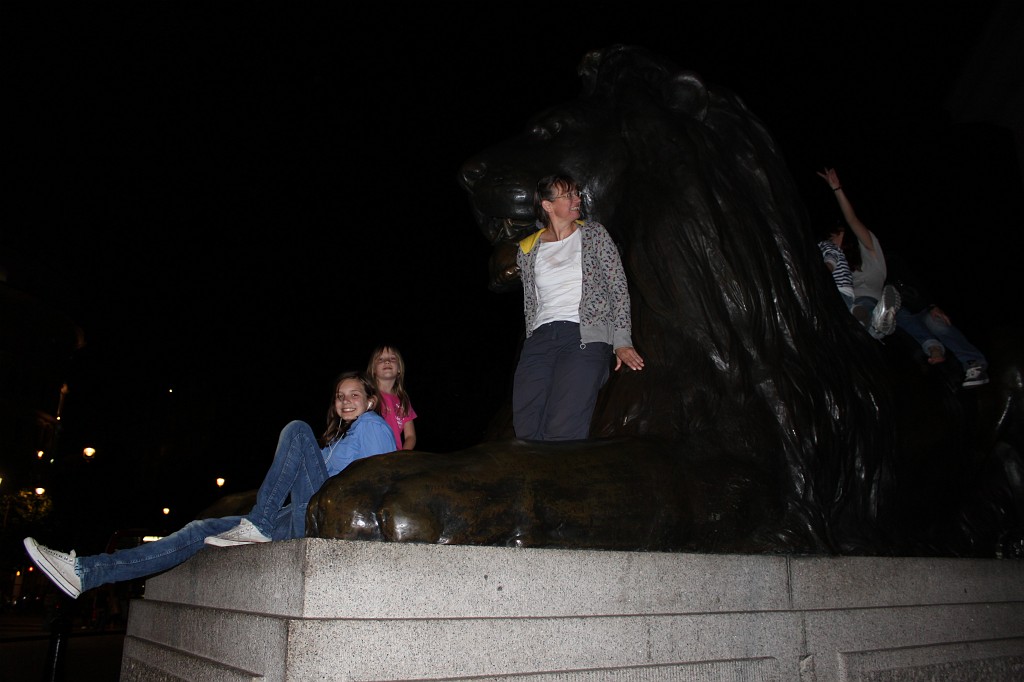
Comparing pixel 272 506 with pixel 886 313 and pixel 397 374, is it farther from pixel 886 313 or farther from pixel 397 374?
pixel 886 313

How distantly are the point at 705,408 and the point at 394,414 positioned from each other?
1.48 m

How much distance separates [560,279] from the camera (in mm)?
2871

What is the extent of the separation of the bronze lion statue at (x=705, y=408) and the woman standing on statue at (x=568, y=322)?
12 centimetres

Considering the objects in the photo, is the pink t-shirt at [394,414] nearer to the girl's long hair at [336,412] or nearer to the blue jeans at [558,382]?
the girl's long hair at [336,412]

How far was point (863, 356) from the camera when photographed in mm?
3287

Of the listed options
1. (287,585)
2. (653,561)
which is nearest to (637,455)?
(653,561)

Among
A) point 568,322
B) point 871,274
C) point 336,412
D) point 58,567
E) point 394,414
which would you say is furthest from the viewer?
point 871,274

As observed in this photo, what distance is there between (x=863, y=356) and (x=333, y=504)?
2.39 meters

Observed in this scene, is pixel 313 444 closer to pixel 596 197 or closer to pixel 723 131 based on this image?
pixel 596 197

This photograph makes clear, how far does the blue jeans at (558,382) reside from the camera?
105 inches

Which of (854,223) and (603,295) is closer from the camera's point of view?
(603,295)

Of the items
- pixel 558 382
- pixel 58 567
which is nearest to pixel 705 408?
pixel 558 382

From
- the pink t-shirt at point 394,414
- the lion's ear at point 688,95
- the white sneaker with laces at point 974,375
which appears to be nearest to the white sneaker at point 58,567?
the pink t-shirt at point 394,414

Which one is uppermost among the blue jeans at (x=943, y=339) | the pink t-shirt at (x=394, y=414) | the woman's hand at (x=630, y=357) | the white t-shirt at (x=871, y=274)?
the white t-shirt at (x=871, y=274)
